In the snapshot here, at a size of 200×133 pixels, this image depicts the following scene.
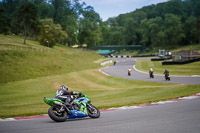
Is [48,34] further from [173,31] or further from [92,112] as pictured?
[92,112]

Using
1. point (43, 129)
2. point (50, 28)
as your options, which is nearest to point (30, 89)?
point (43, 129)

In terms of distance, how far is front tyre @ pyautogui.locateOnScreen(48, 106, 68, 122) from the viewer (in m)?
10.0

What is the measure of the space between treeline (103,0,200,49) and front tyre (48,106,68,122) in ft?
437

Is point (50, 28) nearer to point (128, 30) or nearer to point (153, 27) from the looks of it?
point (153, 27)

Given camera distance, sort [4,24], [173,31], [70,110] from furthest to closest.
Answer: [173,31]
[4,24]
[70,110]

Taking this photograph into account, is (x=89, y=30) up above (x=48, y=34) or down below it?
above

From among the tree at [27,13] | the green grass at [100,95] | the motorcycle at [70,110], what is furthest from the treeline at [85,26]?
the motorcycle at [70,110]

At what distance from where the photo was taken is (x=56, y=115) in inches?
401

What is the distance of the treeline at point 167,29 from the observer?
472 ft

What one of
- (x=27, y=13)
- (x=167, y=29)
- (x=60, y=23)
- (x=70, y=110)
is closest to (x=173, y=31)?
(x=167, y=29)

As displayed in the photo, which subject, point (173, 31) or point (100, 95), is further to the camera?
point (173, 31)

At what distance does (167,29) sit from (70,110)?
143362 mm

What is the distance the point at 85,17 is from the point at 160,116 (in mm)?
131845

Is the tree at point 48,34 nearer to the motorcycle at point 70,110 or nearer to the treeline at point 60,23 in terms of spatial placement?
the treeline at point 60,23
